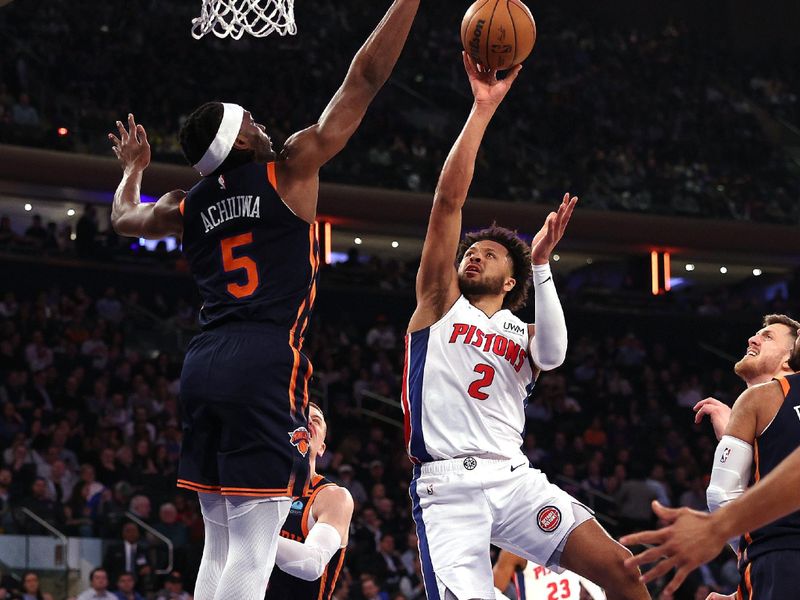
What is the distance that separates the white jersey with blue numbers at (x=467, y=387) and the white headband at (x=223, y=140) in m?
1.50

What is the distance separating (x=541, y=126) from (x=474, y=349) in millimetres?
18346

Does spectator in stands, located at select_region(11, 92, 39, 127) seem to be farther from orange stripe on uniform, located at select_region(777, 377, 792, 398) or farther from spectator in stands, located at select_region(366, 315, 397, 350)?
orange stripe on uniform, located at select_region(777, 377, 792, 398)

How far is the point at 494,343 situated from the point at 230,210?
154cm

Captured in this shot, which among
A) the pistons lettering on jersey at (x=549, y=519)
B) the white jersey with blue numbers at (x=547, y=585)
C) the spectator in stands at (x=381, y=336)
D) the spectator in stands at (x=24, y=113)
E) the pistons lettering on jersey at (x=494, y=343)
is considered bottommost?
the white jersey with blue numbers at (x=547, y=585)

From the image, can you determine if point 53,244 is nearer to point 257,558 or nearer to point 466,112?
point 466,112

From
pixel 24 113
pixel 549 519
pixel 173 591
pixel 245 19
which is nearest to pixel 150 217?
pixel 549 519

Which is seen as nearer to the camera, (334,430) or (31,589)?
(31,589)

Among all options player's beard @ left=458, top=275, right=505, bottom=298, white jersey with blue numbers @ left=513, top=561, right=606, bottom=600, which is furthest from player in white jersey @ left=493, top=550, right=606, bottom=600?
player's beard @ left=458, top=275, right=505, bottom=298

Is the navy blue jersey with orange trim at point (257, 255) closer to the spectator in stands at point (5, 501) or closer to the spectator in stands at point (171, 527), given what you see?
the spectator in stands at point (5, 501)

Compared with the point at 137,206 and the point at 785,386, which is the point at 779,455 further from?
the point at 137,206

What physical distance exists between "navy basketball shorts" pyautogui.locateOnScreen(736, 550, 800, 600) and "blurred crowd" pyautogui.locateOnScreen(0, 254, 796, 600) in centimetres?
789

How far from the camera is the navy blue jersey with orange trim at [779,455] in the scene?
4.46m

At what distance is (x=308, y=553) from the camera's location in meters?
5.09

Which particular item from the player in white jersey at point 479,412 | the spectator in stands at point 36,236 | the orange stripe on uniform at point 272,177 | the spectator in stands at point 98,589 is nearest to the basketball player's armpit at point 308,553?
the player in white jersey at point 479,412
